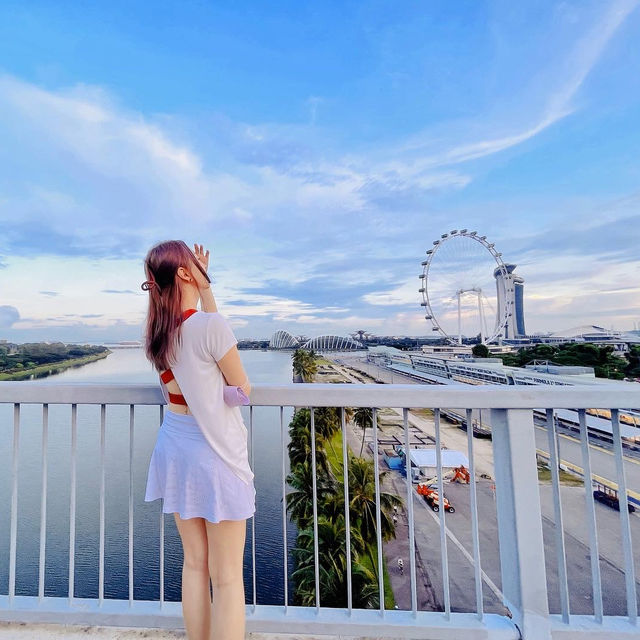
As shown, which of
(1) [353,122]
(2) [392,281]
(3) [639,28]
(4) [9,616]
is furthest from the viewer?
(2) [392,281]

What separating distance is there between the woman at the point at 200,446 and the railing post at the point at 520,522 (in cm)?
92

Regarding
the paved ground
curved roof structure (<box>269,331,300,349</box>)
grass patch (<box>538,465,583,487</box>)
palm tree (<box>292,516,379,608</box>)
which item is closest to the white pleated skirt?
the paved ground

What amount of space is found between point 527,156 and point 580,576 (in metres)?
15.2

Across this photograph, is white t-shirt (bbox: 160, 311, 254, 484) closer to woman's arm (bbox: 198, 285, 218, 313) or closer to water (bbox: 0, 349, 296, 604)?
woman's arm (bbox: 198, 285, 218, 313)

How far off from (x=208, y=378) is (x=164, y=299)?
27 cm

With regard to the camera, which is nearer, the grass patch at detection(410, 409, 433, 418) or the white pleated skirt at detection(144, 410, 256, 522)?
the white pleated skirt at detection(144, 410, 256, 522)

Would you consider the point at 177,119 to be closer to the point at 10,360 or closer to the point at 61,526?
the point at 10,360

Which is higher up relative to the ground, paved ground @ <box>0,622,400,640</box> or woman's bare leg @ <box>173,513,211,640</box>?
woman's bare leg @ <box>173,513,211,640</box>

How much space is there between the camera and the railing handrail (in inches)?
46.0

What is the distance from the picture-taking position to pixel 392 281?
43.5 metres

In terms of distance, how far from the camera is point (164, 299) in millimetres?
988

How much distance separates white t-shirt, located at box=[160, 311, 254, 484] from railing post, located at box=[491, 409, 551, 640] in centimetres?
94

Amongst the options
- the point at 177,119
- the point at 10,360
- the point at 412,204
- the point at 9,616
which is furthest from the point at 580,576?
the point at 412,204

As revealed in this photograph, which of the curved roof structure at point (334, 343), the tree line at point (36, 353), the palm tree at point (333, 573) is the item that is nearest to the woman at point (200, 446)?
the tree line at point (36, 353)
